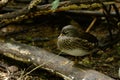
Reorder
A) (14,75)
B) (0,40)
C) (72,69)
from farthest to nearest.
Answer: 1. (0,40)
2. (14,75)
3. (72,69)

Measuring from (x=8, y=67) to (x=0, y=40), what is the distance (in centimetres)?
52

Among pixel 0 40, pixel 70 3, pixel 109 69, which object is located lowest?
pixel 109 69

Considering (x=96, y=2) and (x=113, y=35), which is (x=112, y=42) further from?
(x=96, y=2)

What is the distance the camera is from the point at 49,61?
4664 mm

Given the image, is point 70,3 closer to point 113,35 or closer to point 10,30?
point 113,35

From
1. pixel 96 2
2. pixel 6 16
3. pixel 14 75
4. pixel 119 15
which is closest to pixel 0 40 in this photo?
pixel 6 16

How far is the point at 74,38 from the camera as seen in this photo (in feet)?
14.5

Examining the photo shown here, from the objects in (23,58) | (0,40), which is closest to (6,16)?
(0,40)

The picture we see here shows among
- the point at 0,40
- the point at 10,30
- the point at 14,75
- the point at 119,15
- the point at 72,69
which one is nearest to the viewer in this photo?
the point at 72,69

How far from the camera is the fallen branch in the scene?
4.24 meters

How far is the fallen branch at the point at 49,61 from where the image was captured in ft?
13.9

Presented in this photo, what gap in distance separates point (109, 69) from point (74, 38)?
83 cm

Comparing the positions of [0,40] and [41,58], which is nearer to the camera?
[41,58]

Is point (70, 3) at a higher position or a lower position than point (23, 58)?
higher
